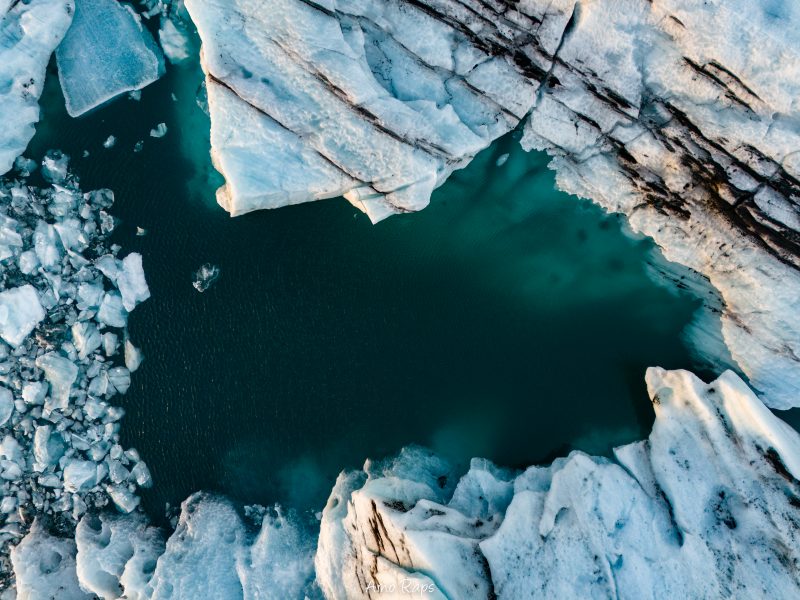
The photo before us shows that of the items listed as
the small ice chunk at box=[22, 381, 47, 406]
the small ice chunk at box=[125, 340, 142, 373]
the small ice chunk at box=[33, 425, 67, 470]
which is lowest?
the small ice chunk at box=[33, 425, 67, 470]

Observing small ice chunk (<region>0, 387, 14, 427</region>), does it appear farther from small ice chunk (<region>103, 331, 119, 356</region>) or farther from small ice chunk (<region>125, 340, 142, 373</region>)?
small ice chunk (<region>125, 340, 142, 373</region>)

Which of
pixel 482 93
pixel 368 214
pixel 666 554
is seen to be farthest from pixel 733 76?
pixel 666 554

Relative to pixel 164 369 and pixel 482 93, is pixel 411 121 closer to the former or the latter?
pixel 482 93

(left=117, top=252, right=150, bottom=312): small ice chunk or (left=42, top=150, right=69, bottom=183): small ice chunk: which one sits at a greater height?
(left=42, top=150, right=69, bottom=183): small ice chunk

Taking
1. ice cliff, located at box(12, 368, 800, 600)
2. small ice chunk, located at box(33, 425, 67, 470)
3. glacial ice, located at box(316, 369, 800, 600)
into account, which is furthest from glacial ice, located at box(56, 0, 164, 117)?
glacial ice, located at box(316, 369, 800, 600)

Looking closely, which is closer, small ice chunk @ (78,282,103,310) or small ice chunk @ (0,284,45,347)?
small ice chunk @ (0,284,45,347)

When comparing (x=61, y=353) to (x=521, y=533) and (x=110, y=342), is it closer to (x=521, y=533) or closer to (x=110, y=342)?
(x=110, y=342)

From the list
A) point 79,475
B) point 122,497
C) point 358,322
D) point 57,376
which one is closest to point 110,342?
point 57,376
